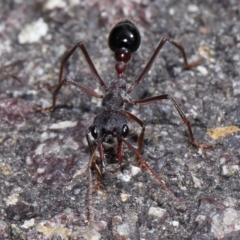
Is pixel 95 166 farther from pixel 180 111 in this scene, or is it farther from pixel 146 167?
pixel 180 111

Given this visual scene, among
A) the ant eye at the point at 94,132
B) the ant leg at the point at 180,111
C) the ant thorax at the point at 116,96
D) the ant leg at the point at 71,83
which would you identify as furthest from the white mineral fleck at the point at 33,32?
the ant eye at the point at 94,132

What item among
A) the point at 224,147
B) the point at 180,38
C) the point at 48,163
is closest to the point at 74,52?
the point at 180,38

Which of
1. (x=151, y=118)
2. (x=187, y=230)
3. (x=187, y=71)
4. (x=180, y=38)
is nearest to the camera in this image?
(x=187, y=230)

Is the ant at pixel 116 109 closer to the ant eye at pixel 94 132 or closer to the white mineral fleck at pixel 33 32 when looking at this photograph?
the ant eye at pixel 94 132

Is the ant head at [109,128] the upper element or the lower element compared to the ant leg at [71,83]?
lower

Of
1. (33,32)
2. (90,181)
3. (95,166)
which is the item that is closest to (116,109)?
(95,166)

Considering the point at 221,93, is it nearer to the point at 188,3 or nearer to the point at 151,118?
the point at 151,118
